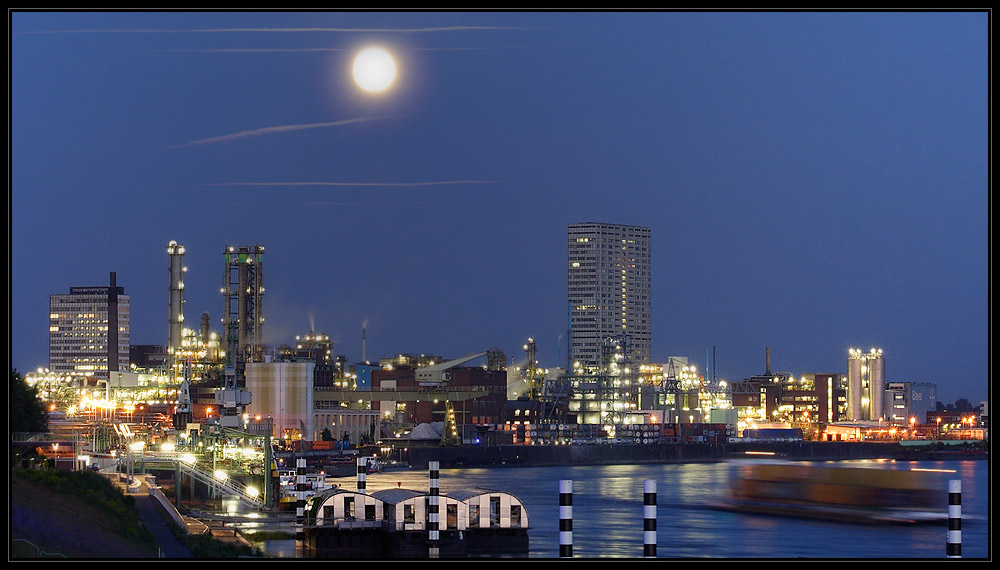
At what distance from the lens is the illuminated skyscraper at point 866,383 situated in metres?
169

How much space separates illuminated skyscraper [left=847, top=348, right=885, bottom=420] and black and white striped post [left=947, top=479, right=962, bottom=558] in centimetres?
15771

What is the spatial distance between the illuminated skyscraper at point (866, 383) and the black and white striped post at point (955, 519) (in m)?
158

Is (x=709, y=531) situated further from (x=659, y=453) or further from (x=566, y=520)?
(x=659, y=453)

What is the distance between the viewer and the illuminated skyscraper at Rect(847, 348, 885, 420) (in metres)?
169

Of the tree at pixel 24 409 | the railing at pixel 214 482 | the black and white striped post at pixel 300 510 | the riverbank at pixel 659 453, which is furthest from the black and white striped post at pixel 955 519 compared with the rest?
the riverbank at pixel 659 453

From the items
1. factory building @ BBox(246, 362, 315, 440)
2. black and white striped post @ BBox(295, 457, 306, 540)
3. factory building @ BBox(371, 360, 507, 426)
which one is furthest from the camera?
factory building @ BBox(371, 360, 507, 426)

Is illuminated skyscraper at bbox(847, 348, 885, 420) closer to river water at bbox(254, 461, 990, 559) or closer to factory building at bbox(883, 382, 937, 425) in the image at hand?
factory building at bbox(883, 382, 937, 425)

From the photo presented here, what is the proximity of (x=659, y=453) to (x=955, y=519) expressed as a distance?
116561mm

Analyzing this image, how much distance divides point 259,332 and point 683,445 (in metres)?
45.6

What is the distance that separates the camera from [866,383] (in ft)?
554

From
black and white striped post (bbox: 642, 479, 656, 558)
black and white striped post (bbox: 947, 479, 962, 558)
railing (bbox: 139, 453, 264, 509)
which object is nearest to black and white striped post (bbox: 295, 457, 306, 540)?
railing (bbox: 139, 453, 264, 509)

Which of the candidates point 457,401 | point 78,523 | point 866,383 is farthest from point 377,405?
point 78,523

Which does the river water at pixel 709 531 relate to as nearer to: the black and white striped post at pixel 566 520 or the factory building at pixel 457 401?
the black and white striped post at pixel 566 520
